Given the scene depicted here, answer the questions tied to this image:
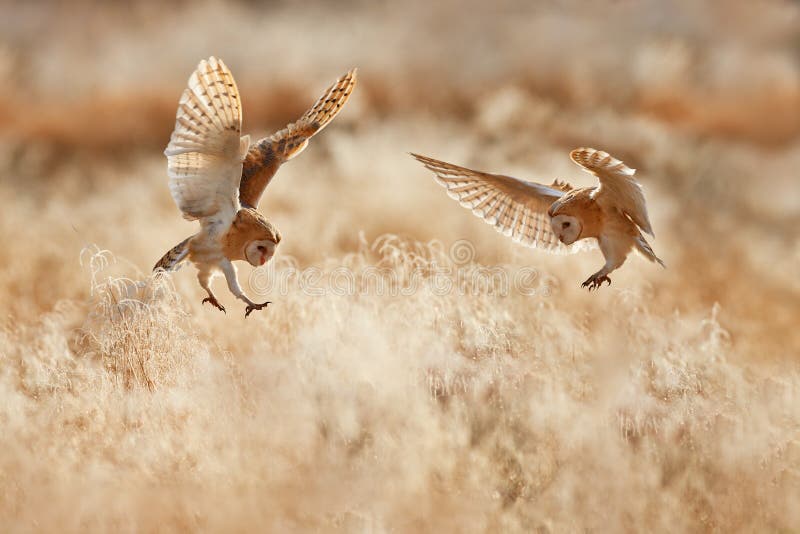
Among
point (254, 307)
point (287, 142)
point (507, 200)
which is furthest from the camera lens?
point (507, 200)

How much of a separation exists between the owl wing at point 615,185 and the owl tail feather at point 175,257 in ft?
11.6

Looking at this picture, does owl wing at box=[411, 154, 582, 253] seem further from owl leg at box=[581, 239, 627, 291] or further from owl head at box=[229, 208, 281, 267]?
owl head at box=[229, 208, 281, 267]

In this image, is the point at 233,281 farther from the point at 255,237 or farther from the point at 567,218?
the point at 567,218

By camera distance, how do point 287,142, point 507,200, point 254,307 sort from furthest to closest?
point 507,200, point 287,142, point 254,307

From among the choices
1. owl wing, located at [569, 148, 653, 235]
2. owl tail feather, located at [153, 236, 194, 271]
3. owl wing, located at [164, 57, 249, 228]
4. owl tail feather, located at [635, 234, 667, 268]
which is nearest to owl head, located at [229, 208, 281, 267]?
owl wing, located at [164, 57, 249, 228]

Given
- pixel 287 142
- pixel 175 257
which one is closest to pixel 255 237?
pixel 175 257

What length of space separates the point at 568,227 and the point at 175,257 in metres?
3.64

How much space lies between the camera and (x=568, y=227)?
8.54 meters

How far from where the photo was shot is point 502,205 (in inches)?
373

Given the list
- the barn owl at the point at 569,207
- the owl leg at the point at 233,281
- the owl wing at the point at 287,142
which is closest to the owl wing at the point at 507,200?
the barn owl at the point at 569,207

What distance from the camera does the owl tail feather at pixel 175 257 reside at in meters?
8.19

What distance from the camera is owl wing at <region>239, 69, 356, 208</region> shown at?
28.5ft

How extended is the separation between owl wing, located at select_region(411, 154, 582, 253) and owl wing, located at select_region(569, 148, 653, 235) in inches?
32.3

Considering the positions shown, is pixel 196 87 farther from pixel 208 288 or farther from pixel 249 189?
pixel 208 288
